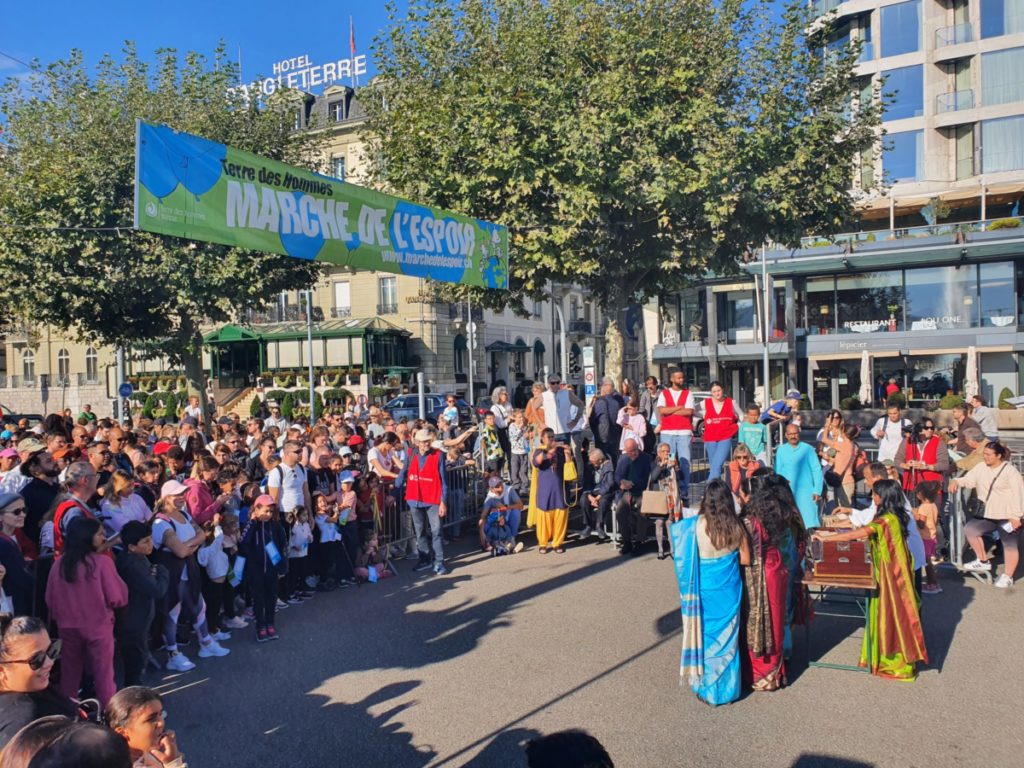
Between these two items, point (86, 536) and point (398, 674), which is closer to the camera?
point (86, 536)

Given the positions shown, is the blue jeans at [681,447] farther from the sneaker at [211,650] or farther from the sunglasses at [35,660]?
the sunglasses at [35,660]

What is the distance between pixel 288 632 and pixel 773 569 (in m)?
4.62

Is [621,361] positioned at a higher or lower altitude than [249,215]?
lower

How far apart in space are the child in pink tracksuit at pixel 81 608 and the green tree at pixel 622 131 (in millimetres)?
10634

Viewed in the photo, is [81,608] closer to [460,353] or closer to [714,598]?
[714,598]

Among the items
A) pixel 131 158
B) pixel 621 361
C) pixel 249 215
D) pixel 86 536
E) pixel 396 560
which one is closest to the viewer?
pixel 86 536

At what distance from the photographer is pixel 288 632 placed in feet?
26.0

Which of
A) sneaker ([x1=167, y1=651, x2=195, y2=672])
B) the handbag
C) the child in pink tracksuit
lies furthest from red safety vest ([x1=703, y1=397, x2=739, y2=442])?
the child in pink tracksuit

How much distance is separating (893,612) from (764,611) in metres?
1.10

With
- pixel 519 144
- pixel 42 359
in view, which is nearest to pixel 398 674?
pixel 519 144

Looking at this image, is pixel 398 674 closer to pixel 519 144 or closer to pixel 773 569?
pixel 773 569

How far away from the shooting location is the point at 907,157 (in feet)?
125

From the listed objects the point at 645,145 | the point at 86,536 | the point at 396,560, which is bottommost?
the point at 396,560

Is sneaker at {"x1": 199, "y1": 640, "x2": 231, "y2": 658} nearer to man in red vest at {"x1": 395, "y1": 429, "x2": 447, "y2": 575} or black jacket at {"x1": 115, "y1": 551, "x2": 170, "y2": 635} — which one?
black jacket at {"x1": 115, "y1": 551, "x2": 170, "y2": 635}
